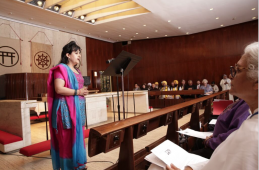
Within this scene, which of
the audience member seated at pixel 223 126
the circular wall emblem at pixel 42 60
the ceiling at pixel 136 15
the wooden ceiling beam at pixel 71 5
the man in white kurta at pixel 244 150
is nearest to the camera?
the man in white kurta at pixel 244 150

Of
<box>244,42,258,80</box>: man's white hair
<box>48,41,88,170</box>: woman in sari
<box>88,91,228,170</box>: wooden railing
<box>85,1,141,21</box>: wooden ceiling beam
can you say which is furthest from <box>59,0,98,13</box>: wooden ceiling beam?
<box>244,42,258,80</box>: man's white hair

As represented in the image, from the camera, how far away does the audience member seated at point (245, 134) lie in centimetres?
59

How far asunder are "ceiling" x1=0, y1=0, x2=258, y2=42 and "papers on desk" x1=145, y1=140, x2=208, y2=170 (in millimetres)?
5608

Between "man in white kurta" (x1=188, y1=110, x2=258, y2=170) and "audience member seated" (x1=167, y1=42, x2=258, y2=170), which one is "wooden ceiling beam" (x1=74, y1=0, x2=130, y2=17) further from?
"man in white kurta" (x1=188, y1=110, x2=258, y2=170)

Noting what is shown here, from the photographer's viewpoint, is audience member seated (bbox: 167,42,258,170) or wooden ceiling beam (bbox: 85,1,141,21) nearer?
audience member seated (bbox: 167,42,258,170)

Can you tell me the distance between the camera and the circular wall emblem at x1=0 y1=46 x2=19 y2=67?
6.92 metres

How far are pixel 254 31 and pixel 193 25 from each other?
2.89 meters

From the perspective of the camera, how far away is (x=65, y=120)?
1.71m

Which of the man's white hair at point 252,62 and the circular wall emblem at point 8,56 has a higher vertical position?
the circular wall emblem at point 8,56

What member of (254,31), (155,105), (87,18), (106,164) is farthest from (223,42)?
(106,164)

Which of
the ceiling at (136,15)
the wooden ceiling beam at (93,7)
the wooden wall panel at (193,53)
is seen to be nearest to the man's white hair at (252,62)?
the ceiling at (136,15)

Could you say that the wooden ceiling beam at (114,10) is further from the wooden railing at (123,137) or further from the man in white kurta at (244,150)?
the man in white kurta at (244,150)

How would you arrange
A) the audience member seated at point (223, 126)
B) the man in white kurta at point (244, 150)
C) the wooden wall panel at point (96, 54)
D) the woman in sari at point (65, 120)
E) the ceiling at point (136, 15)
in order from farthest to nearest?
the wooden wall panel at point (96, 54)
the ceiling at point (136, 15)
the woman in sari at point (65, 120)
the audience member seated at point (223, 126)
the man in white kurta at point (244, 150)

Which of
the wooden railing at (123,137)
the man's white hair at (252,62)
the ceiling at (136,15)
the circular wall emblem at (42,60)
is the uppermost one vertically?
the ceiling at (136,15)
